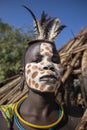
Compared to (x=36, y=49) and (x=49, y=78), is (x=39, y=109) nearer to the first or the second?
(x=49, y=78)

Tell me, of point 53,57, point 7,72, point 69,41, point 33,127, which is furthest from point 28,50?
point 7,72

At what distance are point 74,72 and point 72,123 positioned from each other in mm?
1713

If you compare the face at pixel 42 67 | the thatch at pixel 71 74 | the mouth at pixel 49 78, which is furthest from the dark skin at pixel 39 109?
the thatch at pixel 71 74

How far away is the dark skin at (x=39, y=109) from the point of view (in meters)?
2.41

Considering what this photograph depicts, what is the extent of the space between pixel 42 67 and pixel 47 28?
0.47 metres

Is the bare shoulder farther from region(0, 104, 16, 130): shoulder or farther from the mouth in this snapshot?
the mouth

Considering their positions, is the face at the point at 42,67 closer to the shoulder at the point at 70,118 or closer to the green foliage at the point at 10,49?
the shoulder at the point at 70,118

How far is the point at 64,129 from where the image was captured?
2414 millimetres

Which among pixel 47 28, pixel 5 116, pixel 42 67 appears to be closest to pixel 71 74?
pixel 47 28

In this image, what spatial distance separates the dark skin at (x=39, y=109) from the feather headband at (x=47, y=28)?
0.15 m

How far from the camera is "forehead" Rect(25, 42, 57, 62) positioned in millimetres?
2496

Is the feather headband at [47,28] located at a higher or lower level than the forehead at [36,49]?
higher

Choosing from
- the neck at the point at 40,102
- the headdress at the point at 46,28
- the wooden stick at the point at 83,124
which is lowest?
the wooden stick at the point at 83,124

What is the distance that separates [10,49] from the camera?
15.8 meters
